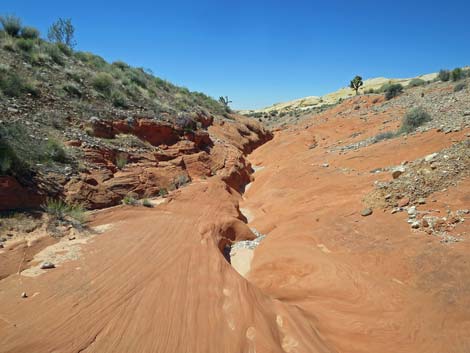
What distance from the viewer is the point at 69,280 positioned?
3732 mm

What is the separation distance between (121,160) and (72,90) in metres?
4.02

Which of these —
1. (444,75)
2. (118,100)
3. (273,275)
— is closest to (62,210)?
(273,275)

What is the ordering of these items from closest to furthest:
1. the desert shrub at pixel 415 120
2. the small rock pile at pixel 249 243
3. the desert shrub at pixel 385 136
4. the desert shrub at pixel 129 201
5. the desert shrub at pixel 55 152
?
1. the desert shrub at pixel 55 152
2. the desert shrub at pixel 129 201
3. the small rock pile at pixel 249 243
4. the desert shrub at pixel 415 120
5. the desert shrub at pixel 385 136

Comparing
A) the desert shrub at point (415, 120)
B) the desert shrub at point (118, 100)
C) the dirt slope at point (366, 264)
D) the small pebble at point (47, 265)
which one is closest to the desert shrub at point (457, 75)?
the desert shrub at point (415, 120)

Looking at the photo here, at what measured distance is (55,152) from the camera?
6516 mm

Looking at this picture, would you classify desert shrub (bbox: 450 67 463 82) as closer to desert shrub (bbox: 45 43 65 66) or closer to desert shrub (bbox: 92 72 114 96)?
desert shrub (bbox: 92 72 114 96)

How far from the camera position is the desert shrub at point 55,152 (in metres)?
6.45

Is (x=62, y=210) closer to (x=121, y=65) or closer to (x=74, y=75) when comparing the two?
(x=74, y=75)

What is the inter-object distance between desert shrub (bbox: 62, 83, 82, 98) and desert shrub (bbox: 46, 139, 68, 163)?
13.0 ft

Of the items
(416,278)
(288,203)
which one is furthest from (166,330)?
(288,203)

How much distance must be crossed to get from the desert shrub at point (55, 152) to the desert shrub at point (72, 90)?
3.95m

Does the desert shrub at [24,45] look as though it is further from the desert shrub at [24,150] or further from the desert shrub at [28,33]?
the desert shrub at [24,150]

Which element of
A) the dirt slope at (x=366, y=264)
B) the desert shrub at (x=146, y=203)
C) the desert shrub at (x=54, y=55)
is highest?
the desert shrub at (x=54, y=55)

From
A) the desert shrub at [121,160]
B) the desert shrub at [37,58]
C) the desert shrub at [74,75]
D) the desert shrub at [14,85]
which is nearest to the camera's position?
the desert shrub at [14,85]
